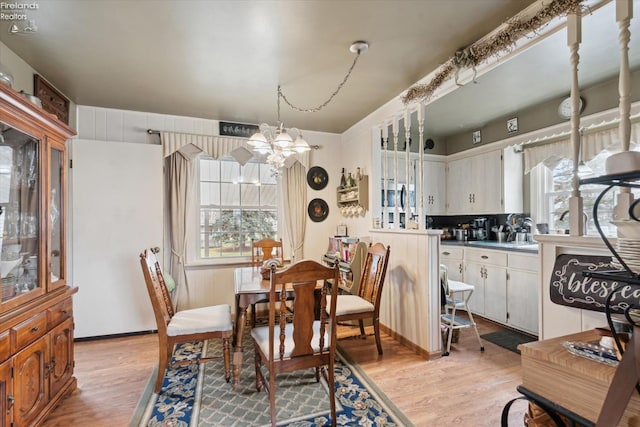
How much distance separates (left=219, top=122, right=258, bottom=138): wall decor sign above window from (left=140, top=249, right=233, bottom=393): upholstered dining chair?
2.13 meters

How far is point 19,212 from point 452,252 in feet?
14.6

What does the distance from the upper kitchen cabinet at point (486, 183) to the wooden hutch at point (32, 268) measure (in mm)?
4755

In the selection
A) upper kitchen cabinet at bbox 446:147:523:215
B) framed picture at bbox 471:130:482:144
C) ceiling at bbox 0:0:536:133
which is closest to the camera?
ceiling at bbox 0:0:536:133

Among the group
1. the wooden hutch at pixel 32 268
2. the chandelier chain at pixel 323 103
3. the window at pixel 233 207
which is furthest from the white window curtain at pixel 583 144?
the wooden hutch at pixel 32 268

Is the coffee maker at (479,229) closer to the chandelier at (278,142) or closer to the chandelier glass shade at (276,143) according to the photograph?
the chandelier at (278,142)

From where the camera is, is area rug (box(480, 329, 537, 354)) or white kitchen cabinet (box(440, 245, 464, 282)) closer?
area rug (box(480, 329, 537, 354))

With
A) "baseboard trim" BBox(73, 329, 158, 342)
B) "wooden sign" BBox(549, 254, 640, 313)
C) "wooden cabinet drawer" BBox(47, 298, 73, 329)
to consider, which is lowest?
"baseboard trim" BBox(73, 329, 158, 342)

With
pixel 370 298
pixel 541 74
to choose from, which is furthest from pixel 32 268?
pixel 541 74

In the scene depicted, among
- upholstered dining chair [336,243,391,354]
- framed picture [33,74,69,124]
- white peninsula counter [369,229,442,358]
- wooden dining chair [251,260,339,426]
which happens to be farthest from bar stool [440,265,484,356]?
framed picture [33,74,69,124]

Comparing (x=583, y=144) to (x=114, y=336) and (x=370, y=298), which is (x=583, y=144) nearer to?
(x=370, y=298)

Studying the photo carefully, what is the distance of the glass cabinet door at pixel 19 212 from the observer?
172cm

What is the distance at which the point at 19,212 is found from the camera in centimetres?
187

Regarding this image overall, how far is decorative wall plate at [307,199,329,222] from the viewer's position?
14.5ft

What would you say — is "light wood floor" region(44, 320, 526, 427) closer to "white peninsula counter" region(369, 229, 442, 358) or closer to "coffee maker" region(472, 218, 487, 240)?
"white peninsula counter" region(369, 229, 442, 358)
